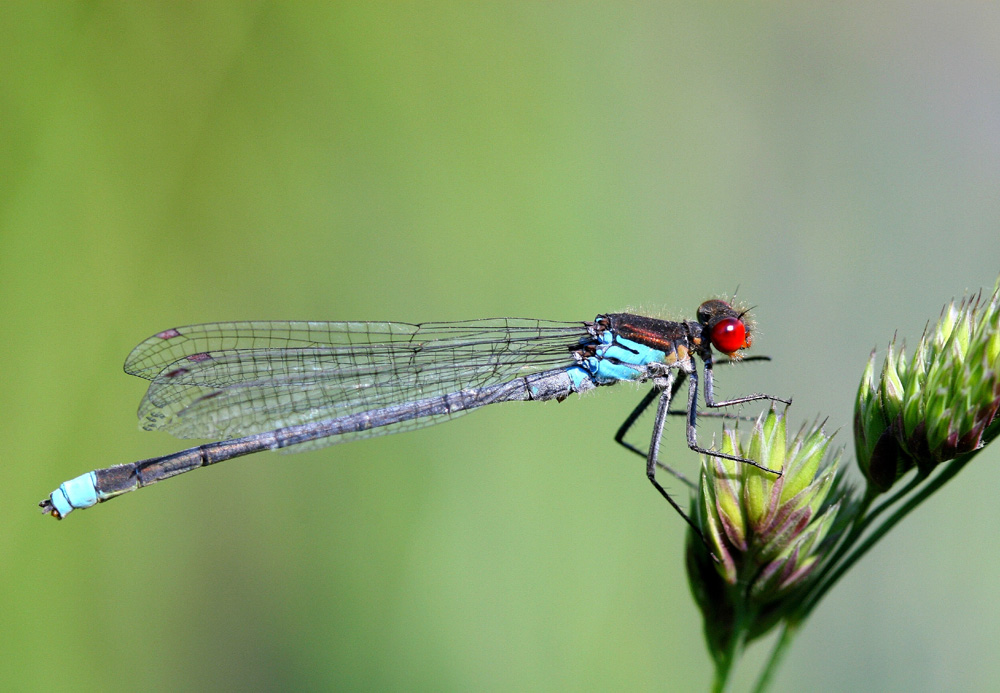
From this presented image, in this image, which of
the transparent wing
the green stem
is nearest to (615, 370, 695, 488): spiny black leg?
the transparent wing

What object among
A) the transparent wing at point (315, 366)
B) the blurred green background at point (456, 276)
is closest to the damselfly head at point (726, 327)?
the transparent wing at point (315, 366)

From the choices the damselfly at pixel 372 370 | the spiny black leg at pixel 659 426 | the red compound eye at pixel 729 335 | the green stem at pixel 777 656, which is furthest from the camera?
the damselfly at pixel 372 370

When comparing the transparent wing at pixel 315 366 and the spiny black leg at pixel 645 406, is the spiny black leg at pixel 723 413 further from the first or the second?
the transparent wing at pixel 315 366

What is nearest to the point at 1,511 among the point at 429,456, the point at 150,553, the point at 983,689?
Result: the point at 150,553

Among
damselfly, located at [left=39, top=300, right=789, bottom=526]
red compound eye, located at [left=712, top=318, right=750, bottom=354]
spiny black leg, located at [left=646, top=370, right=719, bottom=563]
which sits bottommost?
spiny black leg, located at [left=646, top=370, right=719, bottom=563]

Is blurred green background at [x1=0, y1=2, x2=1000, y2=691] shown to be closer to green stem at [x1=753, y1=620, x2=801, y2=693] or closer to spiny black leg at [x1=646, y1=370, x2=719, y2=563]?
spiny black leg at [x1=646, y1=370, x2=719, y2=563]
